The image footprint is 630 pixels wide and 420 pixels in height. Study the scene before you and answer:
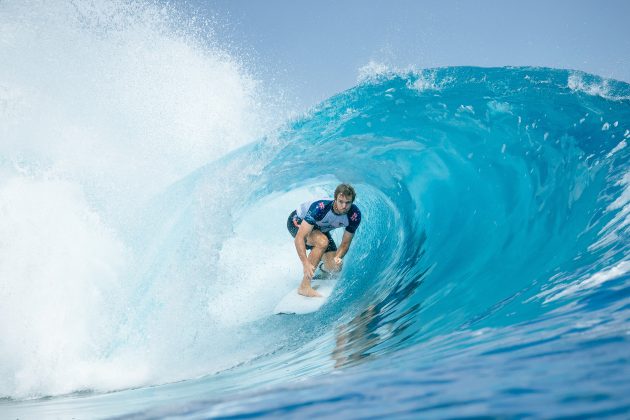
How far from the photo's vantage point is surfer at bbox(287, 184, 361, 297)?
16.0ft

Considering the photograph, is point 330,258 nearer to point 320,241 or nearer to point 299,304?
point 320,241

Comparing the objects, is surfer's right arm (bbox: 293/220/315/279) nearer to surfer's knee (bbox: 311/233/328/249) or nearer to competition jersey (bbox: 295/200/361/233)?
competition jersey (bbox: 295/200/361/233)

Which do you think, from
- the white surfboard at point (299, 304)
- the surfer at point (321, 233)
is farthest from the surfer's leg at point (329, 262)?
the white surfboard at point (299, 304)

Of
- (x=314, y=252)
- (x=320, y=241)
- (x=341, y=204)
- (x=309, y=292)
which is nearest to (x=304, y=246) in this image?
(x=314, y=252)

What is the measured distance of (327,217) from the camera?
5.20 meters

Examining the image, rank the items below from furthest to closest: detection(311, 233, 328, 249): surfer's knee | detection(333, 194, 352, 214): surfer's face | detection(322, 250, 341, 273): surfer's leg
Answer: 1. detection(322, 250, 341, 273): surfer's leg
2. detection(311, 233, 328, 249): surfer's knee
3. detection(333, 194, 352, 214): surfer's face

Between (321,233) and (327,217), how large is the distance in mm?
264

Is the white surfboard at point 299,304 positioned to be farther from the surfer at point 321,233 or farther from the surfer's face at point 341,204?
the surfer's face at point 341,204

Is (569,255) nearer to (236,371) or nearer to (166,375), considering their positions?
(236,371)

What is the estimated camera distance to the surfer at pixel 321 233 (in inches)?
191

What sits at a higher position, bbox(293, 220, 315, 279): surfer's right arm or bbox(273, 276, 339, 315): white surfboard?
bbox(293, 220, 315, 279): surfer's right arm

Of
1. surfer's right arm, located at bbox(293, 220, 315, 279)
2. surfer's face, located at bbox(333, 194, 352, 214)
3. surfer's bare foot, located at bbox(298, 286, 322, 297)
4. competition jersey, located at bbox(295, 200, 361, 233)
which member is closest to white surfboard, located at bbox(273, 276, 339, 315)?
surfer's bare foot, located at bbox(298, 286, 322, 297)

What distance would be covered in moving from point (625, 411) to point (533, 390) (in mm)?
276

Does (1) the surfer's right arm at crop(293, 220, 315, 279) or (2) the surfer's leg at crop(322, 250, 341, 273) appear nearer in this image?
(1) the surfer's right arm at crop(293, 220, 315, 279)
